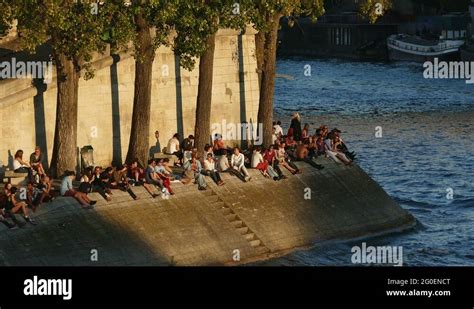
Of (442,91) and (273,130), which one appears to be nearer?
(273,130)

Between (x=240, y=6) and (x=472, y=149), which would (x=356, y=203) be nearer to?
(x=240, y=6)

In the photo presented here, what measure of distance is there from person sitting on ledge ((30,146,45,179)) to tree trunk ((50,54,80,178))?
0.77 meters

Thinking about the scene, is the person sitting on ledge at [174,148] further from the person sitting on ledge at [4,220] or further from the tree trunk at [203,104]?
the person sitting on ledge at [4,220]

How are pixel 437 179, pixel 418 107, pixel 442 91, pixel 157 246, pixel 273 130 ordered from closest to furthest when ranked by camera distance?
pixel 157 246 → pixel 273 130 → pixel 437 179 → pixel 418 107 → pixel 442 91

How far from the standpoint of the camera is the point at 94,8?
70.5 metres

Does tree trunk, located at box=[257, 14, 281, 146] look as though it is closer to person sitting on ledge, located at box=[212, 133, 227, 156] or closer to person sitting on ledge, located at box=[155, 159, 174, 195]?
person sitting on ledge, located at box=[212, 133, 227, 156]

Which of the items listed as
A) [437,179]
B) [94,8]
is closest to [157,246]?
[94,8]

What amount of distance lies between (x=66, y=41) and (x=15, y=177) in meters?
5.36

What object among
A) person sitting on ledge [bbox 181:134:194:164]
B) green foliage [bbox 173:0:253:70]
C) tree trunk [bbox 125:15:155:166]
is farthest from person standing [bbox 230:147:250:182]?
green foliage [bbox 173:0:253:70]

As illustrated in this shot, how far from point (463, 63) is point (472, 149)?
2982 inches

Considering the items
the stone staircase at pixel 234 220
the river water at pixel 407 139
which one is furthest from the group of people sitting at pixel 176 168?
the river water at pixel 407 139

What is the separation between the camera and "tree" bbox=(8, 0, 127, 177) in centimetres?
6862

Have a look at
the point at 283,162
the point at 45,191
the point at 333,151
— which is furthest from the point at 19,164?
the point at 333,151
